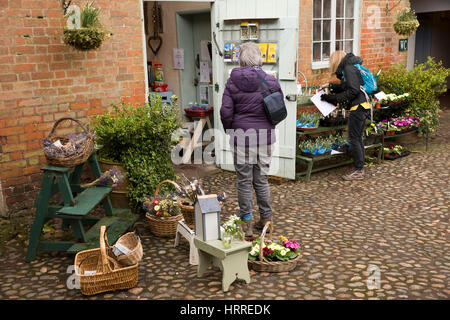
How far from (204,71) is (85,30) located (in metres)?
3.83

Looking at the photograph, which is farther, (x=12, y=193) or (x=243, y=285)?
(x=12, y=193)

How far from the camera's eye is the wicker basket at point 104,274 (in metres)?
3.83

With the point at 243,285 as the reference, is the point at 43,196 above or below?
above

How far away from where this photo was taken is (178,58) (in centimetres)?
912

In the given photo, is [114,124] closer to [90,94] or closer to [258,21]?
[90,94]

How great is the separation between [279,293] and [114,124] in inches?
110

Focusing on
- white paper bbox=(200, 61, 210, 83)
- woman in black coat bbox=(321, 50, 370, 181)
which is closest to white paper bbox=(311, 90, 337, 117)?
woman in black coat bbox=(321, 50, 370, 181)

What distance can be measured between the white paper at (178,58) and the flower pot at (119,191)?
3.92 metres

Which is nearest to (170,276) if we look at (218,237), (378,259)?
(218,237)

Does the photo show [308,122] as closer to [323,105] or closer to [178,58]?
[323,105]

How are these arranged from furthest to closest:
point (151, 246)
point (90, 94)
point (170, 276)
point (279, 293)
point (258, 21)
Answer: point (258, 21), point (90, 94), point (151, 246), point (170, 276), point (279, 293)

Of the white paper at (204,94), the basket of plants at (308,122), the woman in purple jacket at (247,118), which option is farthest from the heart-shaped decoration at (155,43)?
the woman in purple jacket at (247,118)

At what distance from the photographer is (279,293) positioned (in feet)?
12.8

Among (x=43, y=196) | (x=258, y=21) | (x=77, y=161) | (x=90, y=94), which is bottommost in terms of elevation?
(x=43, y=196)
